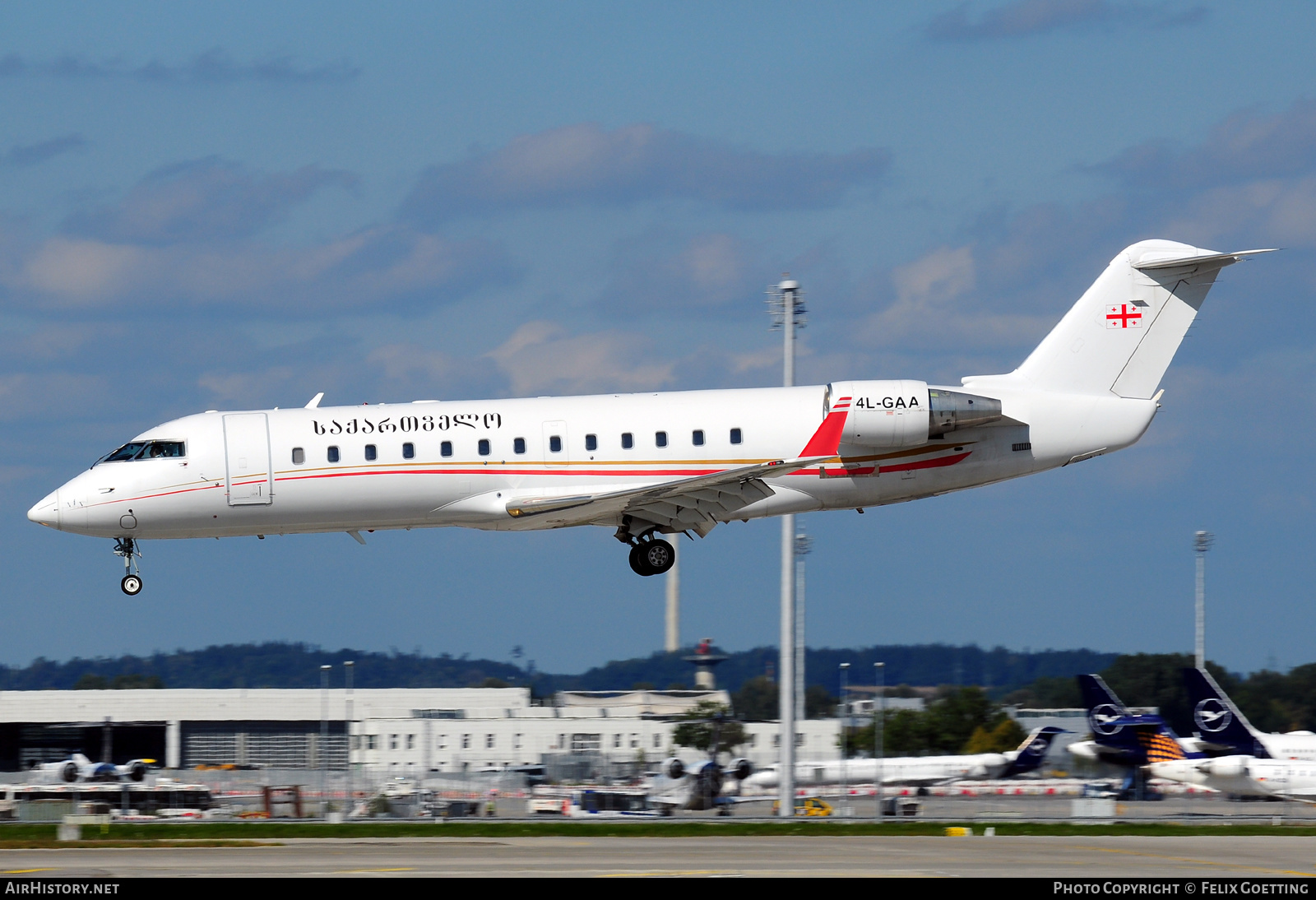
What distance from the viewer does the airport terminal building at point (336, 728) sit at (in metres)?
78.0

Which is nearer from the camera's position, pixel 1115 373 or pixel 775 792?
pixel 1115 373

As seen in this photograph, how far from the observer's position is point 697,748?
62438mm

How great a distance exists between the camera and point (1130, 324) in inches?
1277

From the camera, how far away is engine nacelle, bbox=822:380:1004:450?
97.3 feet

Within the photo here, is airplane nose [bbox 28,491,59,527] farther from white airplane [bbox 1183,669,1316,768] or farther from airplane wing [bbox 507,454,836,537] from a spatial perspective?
white airplane [bbox 1183,669,1316,768]

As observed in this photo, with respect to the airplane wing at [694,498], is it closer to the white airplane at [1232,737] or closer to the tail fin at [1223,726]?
the white airplane at [1232,737]

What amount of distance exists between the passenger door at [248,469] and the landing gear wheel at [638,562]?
6.70 m

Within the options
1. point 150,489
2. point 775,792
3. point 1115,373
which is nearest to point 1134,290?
point 1115,373

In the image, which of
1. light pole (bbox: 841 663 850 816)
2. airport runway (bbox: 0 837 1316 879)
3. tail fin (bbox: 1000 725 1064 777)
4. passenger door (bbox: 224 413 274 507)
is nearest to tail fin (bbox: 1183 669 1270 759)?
tail fin (bbox: 1000 725 1064 777)

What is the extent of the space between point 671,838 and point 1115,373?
1256 centimetres

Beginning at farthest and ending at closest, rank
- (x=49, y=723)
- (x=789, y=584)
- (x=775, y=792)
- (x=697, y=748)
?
(x=49, y=723)
(x=697, y=748)
(x=775, y=792)
(x=789, y=584)

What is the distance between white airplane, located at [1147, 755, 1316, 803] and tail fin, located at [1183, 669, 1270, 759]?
724 millimetres

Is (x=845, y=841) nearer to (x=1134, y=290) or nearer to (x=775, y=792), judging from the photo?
(x=1134, y=290)

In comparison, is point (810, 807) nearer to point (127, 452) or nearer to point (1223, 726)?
point (1223, 726)
